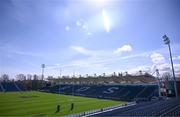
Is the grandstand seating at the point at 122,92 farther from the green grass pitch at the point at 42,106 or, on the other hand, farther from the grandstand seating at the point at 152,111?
the grandstand seating at the point at 152,111

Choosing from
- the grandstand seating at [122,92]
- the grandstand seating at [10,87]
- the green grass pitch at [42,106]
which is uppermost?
the grandstand seating at [10,87]

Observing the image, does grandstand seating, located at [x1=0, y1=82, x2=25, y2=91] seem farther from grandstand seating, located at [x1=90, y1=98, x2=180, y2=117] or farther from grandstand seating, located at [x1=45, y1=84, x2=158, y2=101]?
grandstand seating, located at [x1=90, y1=98, x2=180, y2=117]

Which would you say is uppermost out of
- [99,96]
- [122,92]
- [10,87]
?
[10,87]

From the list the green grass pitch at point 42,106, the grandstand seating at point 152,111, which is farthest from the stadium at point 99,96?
the grandstand seating at point 152,111

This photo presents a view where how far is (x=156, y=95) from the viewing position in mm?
56062

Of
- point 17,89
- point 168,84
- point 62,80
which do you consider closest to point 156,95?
point 168,84

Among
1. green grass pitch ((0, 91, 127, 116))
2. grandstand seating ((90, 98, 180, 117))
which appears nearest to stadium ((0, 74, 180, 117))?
green grass pitch ((0, 91, 127, 116))

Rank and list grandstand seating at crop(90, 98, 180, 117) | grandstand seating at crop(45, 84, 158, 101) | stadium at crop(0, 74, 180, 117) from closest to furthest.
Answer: grandstand seating at crop(90, 98, 180, 117) → stadium at crop(0, 74, 180, 117) → grandstand seating at crop(45, 84, 158, 101)

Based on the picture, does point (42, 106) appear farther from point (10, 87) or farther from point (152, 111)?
point (10, 87)

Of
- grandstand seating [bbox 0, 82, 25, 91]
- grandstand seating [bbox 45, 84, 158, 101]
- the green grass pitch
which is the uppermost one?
grandstand seating [bbox 0, 82, 25, 91]

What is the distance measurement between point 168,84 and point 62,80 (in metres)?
65.6

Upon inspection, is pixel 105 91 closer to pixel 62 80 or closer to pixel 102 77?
pixel 102 77

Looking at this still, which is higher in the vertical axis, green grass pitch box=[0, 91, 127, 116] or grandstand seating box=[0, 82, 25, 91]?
grandstand seating box=[0, 82, 25, 91]

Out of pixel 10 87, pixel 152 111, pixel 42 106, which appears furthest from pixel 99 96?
pixel 10 87
